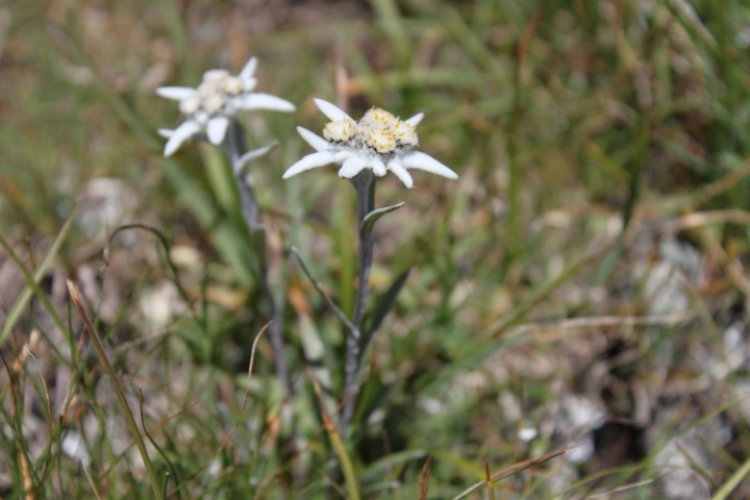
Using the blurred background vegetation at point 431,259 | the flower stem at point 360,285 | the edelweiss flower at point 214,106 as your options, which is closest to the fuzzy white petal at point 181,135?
the edelweiss flower at point 214,106

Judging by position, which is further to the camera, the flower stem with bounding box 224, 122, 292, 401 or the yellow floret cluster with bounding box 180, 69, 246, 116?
the flower stem with bounding box 224, 122, 292, 401

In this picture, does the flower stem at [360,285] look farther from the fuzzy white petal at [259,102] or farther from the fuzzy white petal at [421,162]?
the fuzzy white petal at [259,102]

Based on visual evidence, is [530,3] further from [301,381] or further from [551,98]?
[301,381]

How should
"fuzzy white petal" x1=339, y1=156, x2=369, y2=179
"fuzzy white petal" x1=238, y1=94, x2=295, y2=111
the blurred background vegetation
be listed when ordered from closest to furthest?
"fuzzy white petal" x1=339, y1=156, x2=369, y2=179
"fuzzy white petal" x1=238, y1=94, x2=295, y2=111
the blurred background vegetation

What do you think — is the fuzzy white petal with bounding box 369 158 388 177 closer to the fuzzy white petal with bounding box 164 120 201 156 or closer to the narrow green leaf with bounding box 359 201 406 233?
the narrow green leaf with bounding box 359 201 406 233

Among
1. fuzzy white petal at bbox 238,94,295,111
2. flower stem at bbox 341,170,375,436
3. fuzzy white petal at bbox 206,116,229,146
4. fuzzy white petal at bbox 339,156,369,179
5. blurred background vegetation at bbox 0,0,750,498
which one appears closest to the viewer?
fuzzy white petal at bbox 339,156,369,179

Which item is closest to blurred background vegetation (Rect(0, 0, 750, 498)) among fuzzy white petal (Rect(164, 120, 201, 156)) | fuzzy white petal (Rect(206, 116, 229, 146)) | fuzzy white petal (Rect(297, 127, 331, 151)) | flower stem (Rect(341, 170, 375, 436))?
flower stem (Rect(341, 170, 375, 436))
